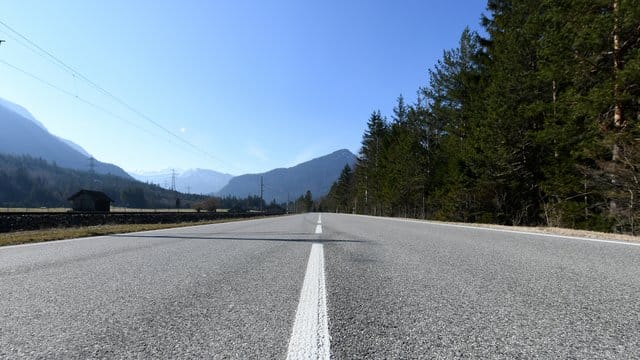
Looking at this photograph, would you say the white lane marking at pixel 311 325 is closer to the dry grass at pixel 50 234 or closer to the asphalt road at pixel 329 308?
the asphalt road at pixel 329 308

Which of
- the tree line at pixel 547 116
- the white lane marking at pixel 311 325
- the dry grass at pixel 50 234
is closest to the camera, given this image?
the white lane marking at pixel 311 325

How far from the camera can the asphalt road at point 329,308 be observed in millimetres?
1933

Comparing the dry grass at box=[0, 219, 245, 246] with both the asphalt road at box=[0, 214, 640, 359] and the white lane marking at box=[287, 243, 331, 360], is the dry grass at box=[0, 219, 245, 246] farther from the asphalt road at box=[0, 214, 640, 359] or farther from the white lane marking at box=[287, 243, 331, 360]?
the white lane marking at box=[287, 243, 331, 360]

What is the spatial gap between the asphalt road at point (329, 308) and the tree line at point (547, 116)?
37.7ft

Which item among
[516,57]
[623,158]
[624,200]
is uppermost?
[516,57]

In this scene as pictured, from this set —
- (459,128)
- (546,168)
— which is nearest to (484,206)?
(546,168)

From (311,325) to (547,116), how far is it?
20120mm

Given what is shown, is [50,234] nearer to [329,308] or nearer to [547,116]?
[329,308]

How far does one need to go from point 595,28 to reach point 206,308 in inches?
678

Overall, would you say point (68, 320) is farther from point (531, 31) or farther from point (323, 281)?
point (531, 31)

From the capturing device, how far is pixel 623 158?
12648 millimetres

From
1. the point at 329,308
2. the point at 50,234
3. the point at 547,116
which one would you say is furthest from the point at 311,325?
the point at 547,116

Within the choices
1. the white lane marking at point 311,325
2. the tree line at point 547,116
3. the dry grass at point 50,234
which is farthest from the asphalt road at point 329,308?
the tree line at point 547,116

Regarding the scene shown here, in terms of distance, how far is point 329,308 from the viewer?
268cm
